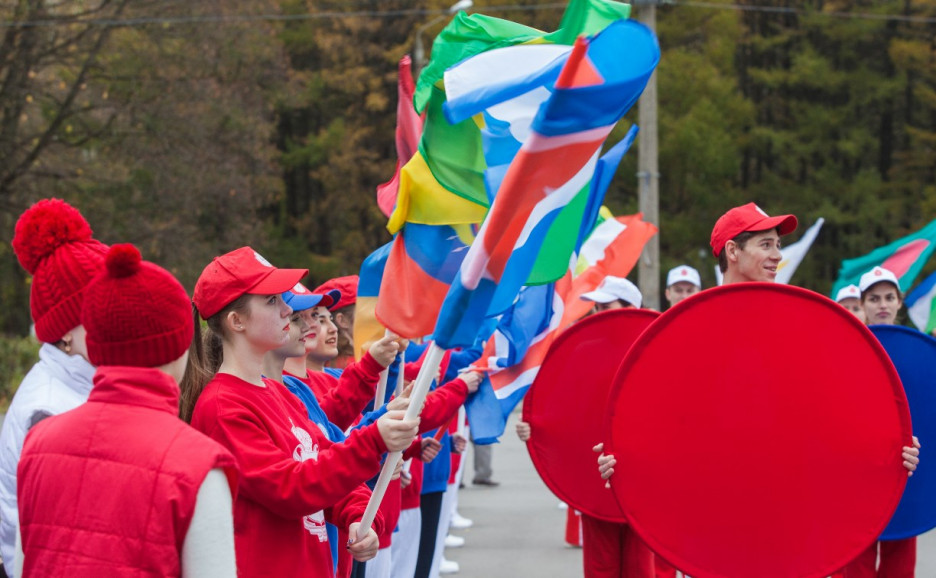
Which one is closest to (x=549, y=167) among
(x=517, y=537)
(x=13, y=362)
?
(x=517, y=537)

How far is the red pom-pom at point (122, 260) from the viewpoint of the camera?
7.89 feet

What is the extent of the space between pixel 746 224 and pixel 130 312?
3.07m

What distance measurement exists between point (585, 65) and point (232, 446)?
1.50 meters

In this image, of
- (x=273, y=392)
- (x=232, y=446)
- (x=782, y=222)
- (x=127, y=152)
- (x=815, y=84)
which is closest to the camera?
(x=232, y=446)

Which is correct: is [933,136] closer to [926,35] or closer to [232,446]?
[926,35]

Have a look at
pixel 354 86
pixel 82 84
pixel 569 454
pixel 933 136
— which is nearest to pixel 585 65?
pixel 569 454

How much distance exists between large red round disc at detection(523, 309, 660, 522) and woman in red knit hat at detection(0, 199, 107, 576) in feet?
8.60

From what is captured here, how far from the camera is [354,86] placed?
38656 mm

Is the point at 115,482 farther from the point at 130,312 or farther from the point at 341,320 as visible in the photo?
the point at 341,320

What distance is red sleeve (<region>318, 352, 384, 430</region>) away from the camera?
186 inches

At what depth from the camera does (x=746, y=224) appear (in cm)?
A: 476

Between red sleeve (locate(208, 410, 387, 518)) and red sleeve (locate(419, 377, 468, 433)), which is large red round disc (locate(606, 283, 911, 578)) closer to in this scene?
red sleeve (locate(208, 410, 387, 518))

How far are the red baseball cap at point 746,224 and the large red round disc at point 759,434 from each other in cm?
89

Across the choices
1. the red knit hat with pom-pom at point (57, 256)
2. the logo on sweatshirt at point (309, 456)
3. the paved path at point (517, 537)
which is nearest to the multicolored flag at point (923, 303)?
the paved path at point (517, 537)
